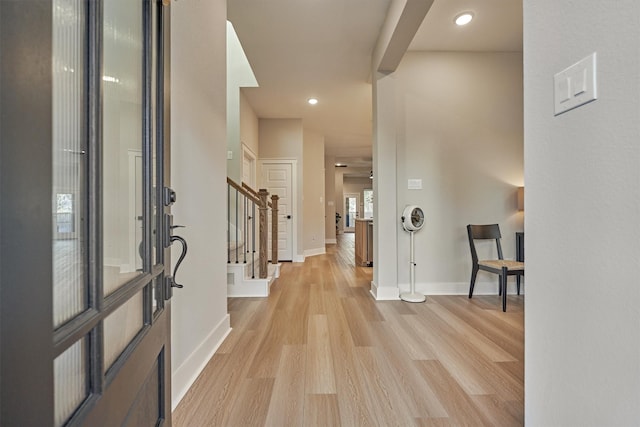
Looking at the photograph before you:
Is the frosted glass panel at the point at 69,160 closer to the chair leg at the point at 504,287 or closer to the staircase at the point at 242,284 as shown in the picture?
the staircase at the point at 242,284

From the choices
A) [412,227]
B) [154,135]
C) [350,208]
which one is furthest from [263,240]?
[350,208]

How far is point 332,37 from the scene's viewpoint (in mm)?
3273

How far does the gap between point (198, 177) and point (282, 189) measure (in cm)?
436

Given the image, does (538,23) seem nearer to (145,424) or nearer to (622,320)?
(622,320)

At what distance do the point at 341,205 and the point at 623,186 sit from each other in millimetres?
13015

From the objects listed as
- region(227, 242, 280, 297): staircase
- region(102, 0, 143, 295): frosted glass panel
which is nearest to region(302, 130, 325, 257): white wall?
region(227, 242, 280, 297): staircase

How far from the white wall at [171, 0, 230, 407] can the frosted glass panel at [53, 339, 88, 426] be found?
1061 mm

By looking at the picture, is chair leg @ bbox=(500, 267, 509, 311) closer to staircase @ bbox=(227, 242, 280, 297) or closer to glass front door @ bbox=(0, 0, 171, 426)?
staircase @ bbox=(227, 242, 280, 297)

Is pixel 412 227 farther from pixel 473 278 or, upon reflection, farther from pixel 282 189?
pixel 282 189

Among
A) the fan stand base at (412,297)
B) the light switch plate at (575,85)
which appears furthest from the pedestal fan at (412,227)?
the light switch plate at (575,85)

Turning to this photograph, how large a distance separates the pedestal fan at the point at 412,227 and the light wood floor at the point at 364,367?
0.16m

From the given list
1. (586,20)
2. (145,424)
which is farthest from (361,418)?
(586,20)

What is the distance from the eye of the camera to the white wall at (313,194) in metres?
6.80

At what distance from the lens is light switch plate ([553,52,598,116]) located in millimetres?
747
